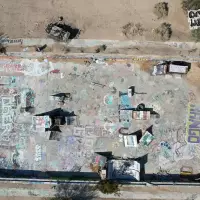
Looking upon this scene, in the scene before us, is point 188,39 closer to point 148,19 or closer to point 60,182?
point 148,19

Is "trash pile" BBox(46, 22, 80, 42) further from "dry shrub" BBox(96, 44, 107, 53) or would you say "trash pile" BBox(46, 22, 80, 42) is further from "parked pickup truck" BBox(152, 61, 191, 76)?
"parked pickup truck" BBox(152, 61, 191, 76)

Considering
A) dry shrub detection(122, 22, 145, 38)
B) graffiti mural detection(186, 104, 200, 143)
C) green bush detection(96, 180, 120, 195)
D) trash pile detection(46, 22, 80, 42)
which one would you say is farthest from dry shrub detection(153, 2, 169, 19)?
green bush detection(96, 180, 120, 195)

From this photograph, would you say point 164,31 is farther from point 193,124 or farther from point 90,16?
point 193,124

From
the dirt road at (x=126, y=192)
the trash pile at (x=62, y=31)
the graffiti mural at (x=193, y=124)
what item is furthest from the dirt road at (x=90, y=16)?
the dirt road at (x=126, y=192)

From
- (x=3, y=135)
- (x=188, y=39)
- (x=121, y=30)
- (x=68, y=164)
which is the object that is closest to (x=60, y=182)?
(x=68, y=164)

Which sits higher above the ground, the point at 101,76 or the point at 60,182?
the point at 101,76

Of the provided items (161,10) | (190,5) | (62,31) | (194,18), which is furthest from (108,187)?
(190,5)

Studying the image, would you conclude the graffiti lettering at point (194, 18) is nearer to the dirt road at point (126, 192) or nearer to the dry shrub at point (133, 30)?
the dry shrub at point (133, 30)
